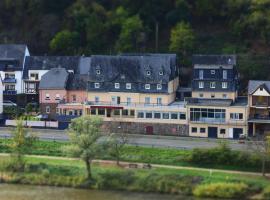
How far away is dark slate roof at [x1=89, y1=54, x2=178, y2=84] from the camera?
53.7 m

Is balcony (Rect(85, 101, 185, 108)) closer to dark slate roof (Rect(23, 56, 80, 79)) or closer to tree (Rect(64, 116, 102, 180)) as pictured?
dark slate roof (Rect(23, 56, 80, 79))

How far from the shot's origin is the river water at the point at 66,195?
38156 millimetres

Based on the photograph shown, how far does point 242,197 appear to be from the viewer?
38.2 m

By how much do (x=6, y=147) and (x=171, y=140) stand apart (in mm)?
11117

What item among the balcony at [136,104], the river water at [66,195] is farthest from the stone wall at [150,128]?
the river water at [66,195]

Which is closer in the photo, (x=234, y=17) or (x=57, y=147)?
(x=57, y=147)

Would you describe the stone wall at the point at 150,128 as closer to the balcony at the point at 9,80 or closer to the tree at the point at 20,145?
the tree at the point at 20,145

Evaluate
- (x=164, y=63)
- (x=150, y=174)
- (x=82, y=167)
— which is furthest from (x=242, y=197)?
(x=164, y=63)

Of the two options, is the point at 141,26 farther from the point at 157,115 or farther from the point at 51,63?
the point at 157,115

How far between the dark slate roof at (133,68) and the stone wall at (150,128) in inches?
137

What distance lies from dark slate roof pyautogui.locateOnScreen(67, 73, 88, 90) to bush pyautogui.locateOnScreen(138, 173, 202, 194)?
55.4ft

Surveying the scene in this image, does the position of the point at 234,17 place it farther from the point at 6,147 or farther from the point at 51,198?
the point at 51,198

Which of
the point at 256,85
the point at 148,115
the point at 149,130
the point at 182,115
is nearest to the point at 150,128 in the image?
the point at 149,130

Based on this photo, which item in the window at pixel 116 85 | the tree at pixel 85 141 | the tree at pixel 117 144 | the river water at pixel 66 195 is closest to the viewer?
the river water at pixel 66 195
